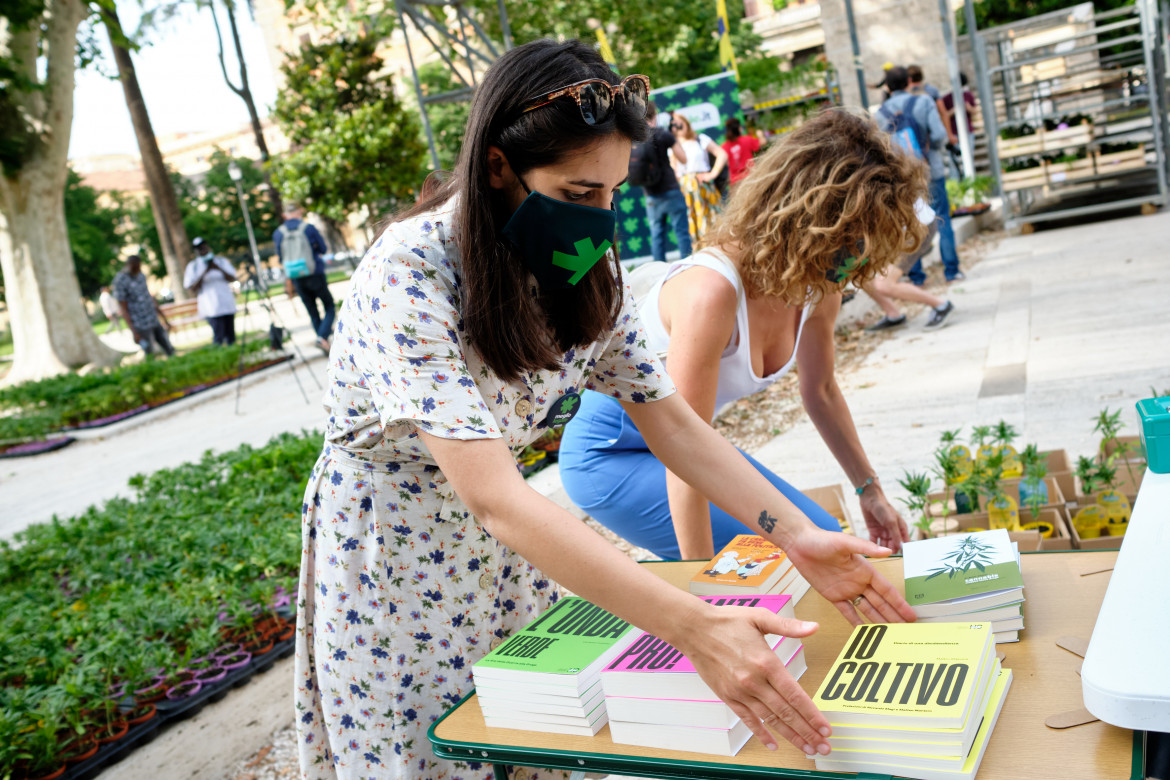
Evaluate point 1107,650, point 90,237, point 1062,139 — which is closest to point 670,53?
point 1062,139

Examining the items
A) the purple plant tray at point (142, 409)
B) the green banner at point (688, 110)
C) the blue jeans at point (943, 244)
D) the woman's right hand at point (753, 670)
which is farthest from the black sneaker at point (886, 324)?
the purple plant tray at point (142, 409)

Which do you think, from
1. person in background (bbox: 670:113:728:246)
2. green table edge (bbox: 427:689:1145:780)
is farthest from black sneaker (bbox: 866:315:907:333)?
green table edge (bbox: 427:689:1145:780)

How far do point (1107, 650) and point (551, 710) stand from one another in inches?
32.0

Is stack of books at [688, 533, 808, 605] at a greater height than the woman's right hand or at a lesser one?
lesser

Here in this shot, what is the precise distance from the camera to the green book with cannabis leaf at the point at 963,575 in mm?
1463

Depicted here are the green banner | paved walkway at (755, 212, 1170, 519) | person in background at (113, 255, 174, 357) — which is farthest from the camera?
person in background at (113, 255, 174, 357)

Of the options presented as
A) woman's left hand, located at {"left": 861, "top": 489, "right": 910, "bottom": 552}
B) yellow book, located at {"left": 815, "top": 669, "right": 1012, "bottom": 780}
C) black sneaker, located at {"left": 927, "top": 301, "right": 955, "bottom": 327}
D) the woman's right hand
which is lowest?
black sneaker, located at {"left": 927, "top": 301, "right": 955, "bottom": 327}

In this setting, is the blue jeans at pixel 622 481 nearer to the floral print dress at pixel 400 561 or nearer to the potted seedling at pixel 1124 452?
the floral print dress at pixel 400 561

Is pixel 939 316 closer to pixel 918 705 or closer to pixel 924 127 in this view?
pixel 924 127

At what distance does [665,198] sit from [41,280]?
9.67 m

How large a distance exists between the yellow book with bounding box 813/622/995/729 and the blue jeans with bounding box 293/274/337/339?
986cm

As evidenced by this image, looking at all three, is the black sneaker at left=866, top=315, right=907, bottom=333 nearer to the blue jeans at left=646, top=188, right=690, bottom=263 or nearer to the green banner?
the blue jeans at left=646, top=188, right=690, bottom=263

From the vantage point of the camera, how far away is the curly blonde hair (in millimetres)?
2158

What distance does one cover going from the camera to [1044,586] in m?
1.59
